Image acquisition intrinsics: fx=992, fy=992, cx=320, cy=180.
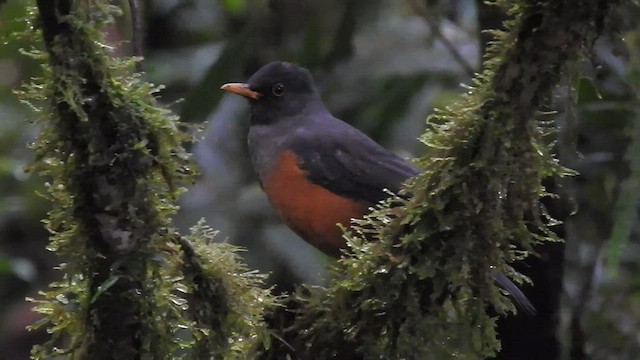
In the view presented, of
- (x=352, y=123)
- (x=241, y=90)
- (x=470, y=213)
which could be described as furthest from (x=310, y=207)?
(x=470, y=213)

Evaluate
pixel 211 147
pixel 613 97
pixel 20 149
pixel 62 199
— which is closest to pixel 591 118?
→ pixel 613 97

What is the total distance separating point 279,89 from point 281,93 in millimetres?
18

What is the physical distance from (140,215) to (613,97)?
7.44ft

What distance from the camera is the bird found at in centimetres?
343

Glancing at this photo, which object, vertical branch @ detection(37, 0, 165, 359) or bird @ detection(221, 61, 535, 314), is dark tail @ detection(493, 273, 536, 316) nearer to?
bird @ detection(221, 61, 535, 314)

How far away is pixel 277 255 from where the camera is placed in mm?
3844

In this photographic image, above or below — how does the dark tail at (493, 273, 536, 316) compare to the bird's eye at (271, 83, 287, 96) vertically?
above

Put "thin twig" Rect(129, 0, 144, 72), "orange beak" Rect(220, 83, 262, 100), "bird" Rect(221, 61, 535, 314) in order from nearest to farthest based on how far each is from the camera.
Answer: "thin twig" Rect(129, 0, 144, 72)
"bird" Rect(221, 61, 535, 314)
"orange beak" Rect(220, 83, 262, 100)

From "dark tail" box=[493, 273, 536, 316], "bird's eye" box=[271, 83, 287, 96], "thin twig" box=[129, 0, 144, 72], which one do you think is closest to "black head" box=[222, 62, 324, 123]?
"bird's eye" box=[271, 83, 287, 96]

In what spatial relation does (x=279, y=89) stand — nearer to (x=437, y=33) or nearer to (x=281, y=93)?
(x=281, y=93)

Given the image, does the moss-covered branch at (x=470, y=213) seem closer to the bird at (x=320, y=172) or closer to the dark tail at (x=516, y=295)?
the dark tail at (x=516, y=295)

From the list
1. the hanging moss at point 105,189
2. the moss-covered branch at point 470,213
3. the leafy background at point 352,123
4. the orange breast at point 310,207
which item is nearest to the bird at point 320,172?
the orange breast at point 310,207

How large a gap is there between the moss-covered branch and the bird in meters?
1.18

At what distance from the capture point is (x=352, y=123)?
14.3 ft
